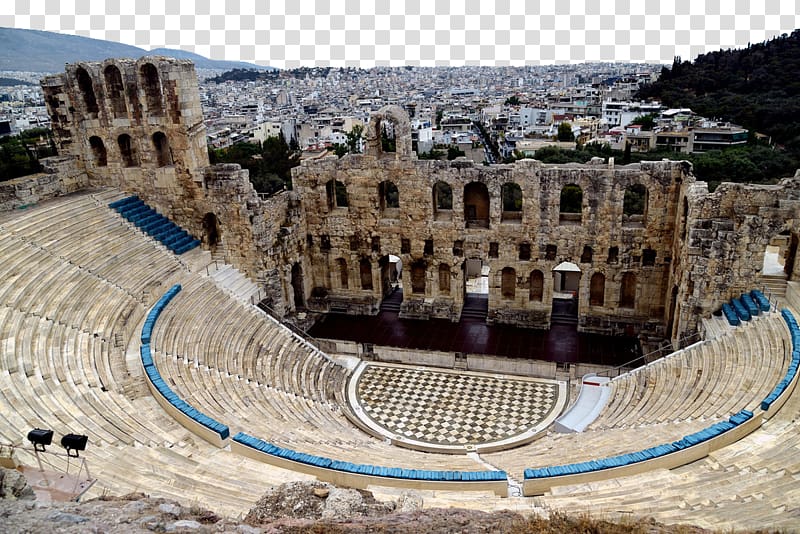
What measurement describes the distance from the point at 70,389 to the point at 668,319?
22548 millimetres

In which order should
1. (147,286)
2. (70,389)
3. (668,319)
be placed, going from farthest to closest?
(668,319) → (147,286) → (70,389)

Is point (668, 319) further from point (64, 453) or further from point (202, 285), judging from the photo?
point (64, 453)

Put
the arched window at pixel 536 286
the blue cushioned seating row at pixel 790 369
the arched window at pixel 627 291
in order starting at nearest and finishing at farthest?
the blue cushioned seating row at pixel 790 369 → the arched window at pixel 627 291 → the arched window at pixel 536 286

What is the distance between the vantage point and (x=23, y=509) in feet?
26.3

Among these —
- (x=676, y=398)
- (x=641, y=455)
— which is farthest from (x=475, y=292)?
(x=641, y=455)

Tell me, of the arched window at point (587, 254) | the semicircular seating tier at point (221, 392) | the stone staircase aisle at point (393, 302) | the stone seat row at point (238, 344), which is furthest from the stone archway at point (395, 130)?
the semicircular seating tier at point (221, 392)

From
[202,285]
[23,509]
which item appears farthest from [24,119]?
[23,509]

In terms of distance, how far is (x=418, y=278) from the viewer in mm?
29297

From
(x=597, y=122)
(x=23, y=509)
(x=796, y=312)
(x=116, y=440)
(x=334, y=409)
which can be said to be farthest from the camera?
(x=597, y=122)

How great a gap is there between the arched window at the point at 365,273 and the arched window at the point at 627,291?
1196 centimetres

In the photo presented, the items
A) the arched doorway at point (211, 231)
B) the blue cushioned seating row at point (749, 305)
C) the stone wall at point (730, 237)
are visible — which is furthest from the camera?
the arched doorway at point (211, 231)

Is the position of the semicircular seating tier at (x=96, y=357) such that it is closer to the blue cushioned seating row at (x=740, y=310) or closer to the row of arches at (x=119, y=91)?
the row of arches at (x=119, y=91)

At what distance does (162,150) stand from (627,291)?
22.6 meters

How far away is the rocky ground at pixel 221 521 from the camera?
7758 millimetres
